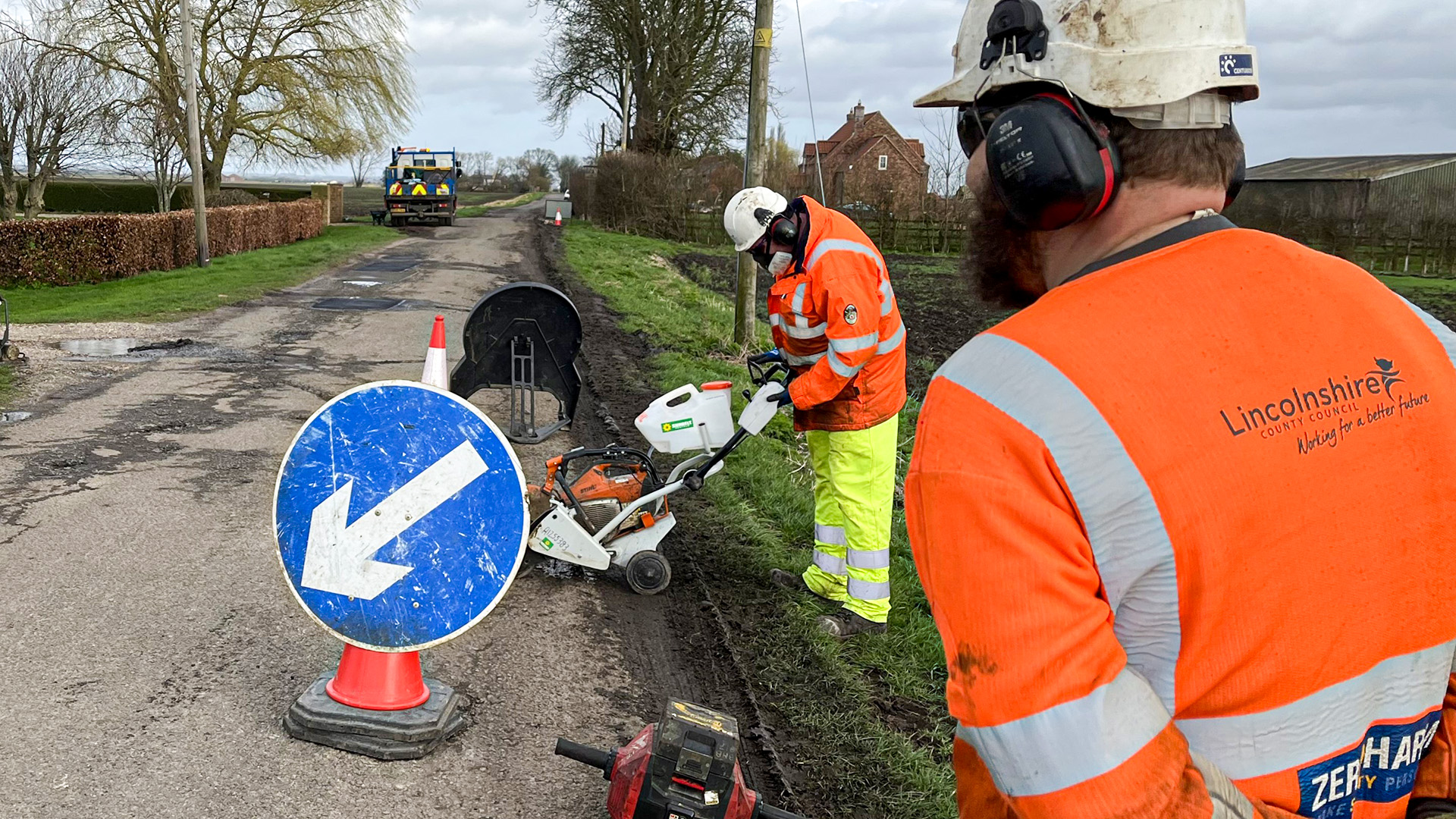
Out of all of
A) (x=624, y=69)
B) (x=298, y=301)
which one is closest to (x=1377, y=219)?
(x=624, y=69)

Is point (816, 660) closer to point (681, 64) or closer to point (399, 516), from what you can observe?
point (399, 516)

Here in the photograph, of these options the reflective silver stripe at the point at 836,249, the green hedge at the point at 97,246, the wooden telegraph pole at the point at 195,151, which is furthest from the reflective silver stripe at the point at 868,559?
the wooden telegraph pole at the point at 195,151

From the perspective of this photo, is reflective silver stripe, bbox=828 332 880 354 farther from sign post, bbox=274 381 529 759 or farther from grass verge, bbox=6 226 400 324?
grass verge, bbox=6 226 400 324

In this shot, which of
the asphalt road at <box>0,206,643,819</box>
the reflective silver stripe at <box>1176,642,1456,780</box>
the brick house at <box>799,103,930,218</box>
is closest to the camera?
the reflective silver stripe at <box>1176,642,1456,780</box>

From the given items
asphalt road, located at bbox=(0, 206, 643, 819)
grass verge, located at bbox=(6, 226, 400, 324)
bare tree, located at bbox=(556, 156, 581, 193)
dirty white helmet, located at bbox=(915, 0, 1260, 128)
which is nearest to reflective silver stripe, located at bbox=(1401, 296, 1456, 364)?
dirty white helmet, located at bbox=(915, 0, 1260, 128)

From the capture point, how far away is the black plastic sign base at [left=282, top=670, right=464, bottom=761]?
147 inches

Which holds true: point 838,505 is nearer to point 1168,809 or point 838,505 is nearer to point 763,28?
point 1168,809

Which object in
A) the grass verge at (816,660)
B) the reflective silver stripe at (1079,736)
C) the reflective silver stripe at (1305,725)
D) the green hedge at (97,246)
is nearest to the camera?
the reflective silver stripe at (1079,736)

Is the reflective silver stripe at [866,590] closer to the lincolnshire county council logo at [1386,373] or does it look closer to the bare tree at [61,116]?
the lincolnshire county council logo at [1386,373]

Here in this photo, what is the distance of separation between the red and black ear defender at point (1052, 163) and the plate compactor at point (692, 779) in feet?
6.13

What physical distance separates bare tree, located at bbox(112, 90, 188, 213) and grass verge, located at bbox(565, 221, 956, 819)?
88.9 feet

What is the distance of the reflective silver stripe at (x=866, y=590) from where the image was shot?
18.0 feet

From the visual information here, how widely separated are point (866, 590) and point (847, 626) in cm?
20

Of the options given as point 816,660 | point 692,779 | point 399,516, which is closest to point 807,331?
point 816,660
